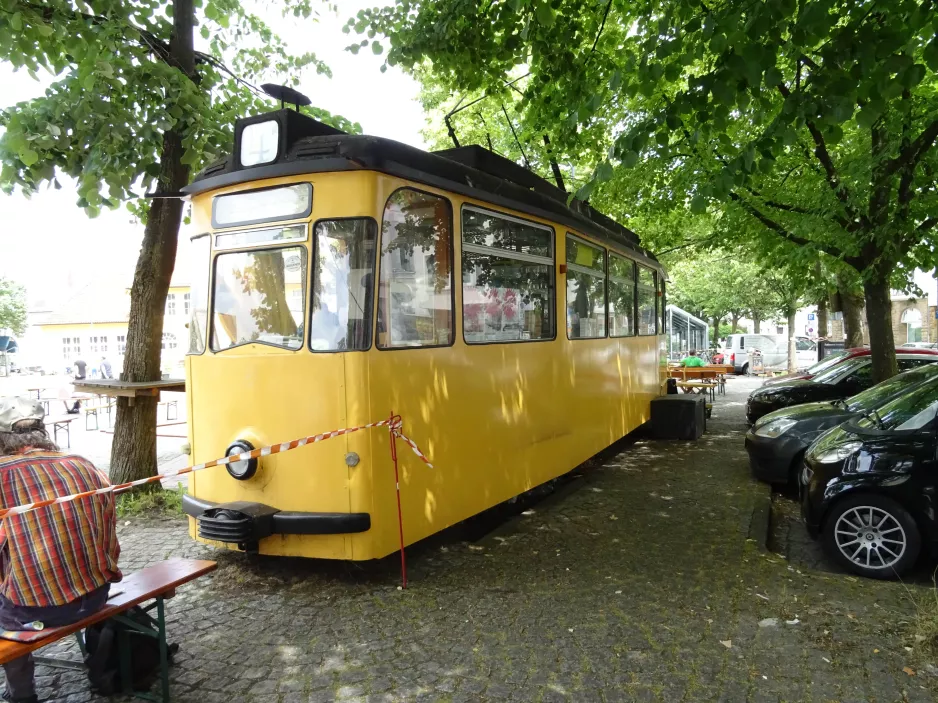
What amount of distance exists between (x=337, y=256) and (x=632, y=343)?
21.6 feet

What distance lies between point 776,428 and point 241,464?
5.98m

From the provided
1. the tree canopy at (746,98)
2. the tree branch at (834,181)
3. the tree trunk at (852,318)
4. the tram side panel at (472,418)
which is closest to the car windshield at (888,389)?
the tree canopy at (746,98)

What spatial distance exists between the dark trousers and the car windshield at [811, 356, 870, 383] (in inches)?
452

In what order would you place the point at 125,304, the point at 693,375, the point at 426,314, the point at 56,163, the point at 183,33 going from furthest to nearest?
1. the point at 125,304
2. the point at 693,375
3. the point at 183,33
4. the point at 56,163
5. the point at 426,314

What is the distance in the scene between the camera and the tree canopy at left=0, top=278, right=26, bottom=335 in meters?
53.6

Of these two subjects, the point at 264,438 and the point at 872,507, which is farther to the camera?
the point at 872,507

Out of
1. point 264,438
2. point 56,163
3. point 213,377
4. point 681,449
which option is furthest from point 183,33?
point 681,449

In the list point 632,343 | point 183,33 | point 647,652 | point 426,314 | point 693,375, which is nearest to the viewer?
point 647,652

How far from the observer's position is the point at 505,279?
6.05 metres

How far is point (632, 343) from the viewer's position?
10.4 m

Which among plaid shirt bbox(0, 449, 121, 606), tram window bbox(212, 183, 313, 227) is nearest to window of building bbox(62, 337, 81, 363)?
tram window bbox(212, 183, 313, 227)

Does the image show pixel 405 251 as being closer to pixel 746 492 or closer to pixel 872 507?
pixel 872 507

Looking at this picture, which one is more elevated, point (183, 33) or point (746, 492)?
point (183, 33)

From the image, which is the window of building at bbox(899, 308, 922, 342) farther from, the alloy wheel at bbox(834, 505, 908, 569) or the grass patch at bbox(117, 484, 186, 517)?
the grass patch at bbox(117, 484, 186, 517)
